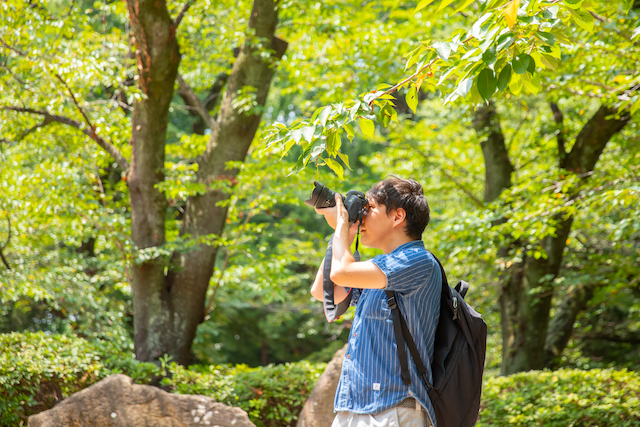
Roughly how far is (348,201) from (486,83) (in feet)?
2.23

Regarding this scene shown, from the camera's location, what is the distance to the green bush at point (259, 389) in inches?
184

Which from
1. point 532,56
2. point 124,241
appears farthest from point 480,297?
point 532,56

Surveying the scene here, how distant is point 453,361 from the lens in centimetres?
174

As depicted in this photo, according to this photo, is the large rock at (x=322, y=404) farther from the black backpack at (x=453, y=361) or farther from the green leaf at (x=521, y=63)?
the green leaf at (x=521, y=63)

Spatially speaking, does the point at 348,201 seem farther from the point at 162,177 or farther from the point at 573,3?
the point at 162,177

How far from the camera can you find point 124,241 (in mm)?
5320

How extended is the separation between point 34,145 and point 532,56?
6186 millimetres

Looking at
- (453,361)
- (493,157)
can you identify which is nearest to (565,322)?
(493,157)

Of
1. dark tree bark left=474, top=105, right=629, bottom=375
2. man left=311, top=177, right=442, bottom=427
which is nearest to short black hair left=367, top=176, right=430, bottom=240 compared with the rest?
man left=311, top=177, right=442, bottom=427

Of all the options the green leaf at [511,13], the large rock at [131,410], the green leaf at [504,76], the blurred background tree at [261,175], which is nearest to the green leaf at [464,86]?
the green leaf at [504,76]

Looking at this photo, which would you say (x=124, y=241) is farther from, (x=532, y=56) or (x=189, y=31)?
(x=532, y=56)

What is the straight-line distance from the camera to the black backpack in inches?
66.5

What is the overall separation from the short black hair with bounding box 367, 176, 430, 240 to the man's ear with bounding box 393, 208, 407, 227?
1cm

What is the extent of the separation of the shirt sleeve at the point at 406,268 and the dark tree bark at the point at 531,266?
205 inches
